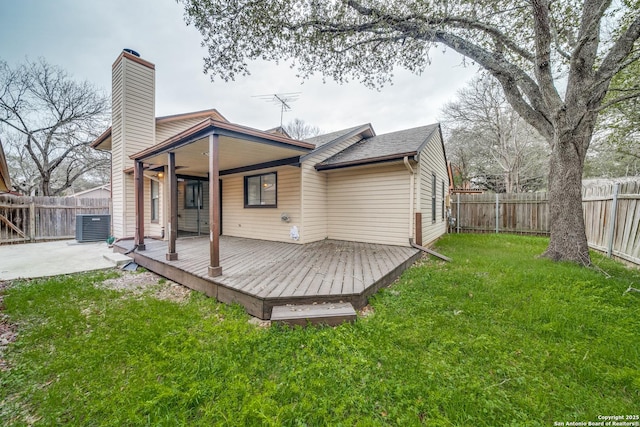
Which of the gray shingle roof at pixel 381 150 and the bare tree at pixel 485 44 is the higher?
the bare tree at pixel 485 44

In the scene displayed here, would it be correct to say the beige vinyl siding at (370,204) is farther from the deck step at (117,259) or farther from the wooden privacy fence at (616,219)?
the deck step at (117,259)

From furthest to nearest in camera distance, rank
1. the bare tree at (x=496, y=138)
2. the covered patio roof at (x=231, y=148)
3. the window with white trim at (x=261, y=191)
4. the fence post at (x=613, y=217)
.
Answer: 1. the bare tree at (x=496, y=138)
2. the window with white trim at (x=261, y=191)
3. the fence post at (x=613, y=217)
4. the covered patio roof at (x=231, y=148)

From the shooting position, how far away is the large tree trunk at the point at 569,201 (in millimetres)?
4762

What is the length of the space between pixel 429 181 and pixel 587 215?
4.39 meters

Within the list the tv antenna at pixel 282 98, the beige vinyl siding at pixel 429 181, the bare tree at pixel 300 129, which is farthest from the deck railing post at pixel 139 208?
the bare tree at pixel 300 129

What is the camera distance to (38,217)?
9.02m

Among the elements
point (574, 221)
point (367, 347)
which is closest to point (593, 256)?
point (574, 221)

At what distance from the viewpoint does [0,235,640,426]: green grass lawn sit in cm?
160

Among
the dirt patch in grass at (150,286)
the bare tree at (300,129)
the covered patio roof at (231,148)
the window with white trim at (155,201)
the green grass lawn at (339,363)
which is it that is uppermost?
the bare tree at (300,129)

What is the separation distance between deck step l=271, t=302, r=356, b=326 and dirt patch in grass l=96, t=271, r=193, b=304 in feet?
5.94

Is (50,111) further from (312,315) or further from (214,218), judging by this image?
(312,315)

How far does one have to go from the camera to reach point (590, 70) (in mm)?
4641

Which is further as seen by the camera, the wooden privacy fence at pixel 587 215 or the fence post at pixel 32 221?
the fence post at pixel 32 221

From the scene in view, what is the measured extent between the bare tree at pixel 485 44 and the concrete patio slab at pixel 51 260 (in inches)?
217
